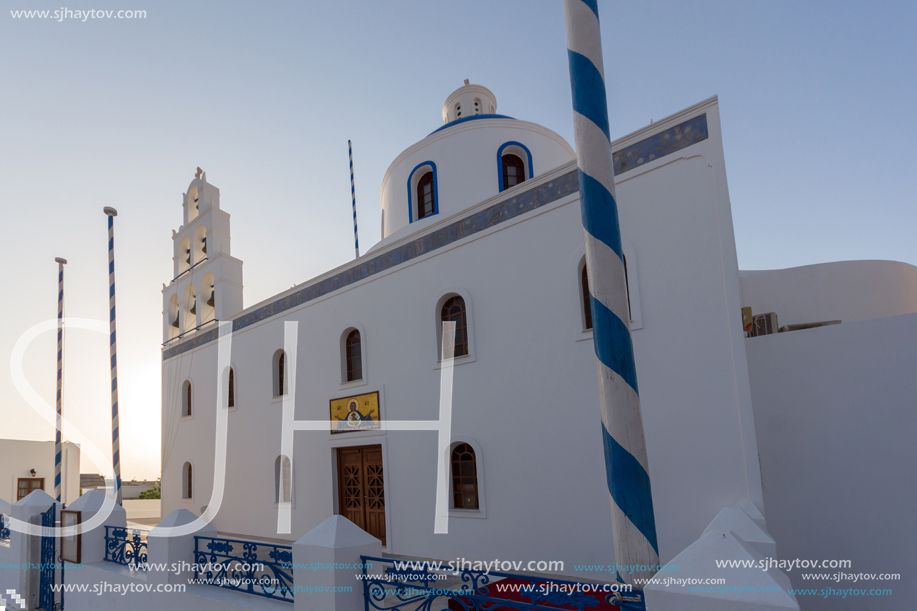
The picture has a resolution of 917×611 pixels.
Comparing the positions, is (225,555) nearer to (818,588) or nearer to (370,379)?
(370,379)

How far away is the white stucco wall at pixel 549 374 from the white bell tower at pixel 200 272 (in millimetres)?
3206

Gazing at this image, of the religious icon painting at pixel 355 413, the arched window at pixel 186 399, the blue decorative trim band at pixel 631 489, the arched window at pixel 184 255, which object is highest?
the arched window at pixel 184 255

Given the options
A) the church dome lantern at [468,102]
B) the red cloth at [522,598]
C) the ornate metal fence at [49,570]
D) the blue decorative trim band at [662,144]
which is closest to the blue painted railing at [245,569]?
the red cloth at [522,598]

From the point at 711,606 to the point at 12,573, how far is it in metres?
9.92

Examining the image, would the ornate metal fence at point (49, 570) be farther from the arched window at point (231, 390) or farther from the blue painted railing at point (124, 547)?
the arched window at point (231, 390)

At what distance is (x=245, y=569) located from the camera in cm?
550

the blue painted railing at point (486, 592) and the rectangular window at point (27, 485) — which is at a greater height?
the blue painted railing at point (486, 592)

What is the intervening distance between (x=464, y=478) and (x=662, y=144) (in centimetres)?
504

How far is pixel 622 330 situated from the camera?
2883mm

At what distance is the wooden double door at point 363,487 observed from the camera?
29.7ft

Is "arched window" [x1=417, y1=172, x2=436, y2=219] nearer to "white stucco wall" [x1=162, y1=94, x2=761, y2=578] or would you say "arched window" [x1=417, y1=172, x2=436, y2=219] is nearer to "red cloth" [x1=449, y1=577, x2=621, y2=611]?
"white stucco wall" [x1=162, y1=94, x2=761, y2=578]

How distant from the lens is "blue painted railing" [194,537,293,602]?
474 cm

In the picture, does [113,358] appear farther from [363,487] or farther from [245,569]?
[245,569]

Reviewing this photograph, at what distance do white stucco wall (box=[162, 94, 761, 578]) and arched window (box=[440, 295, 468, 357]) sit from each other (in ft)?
0.66
